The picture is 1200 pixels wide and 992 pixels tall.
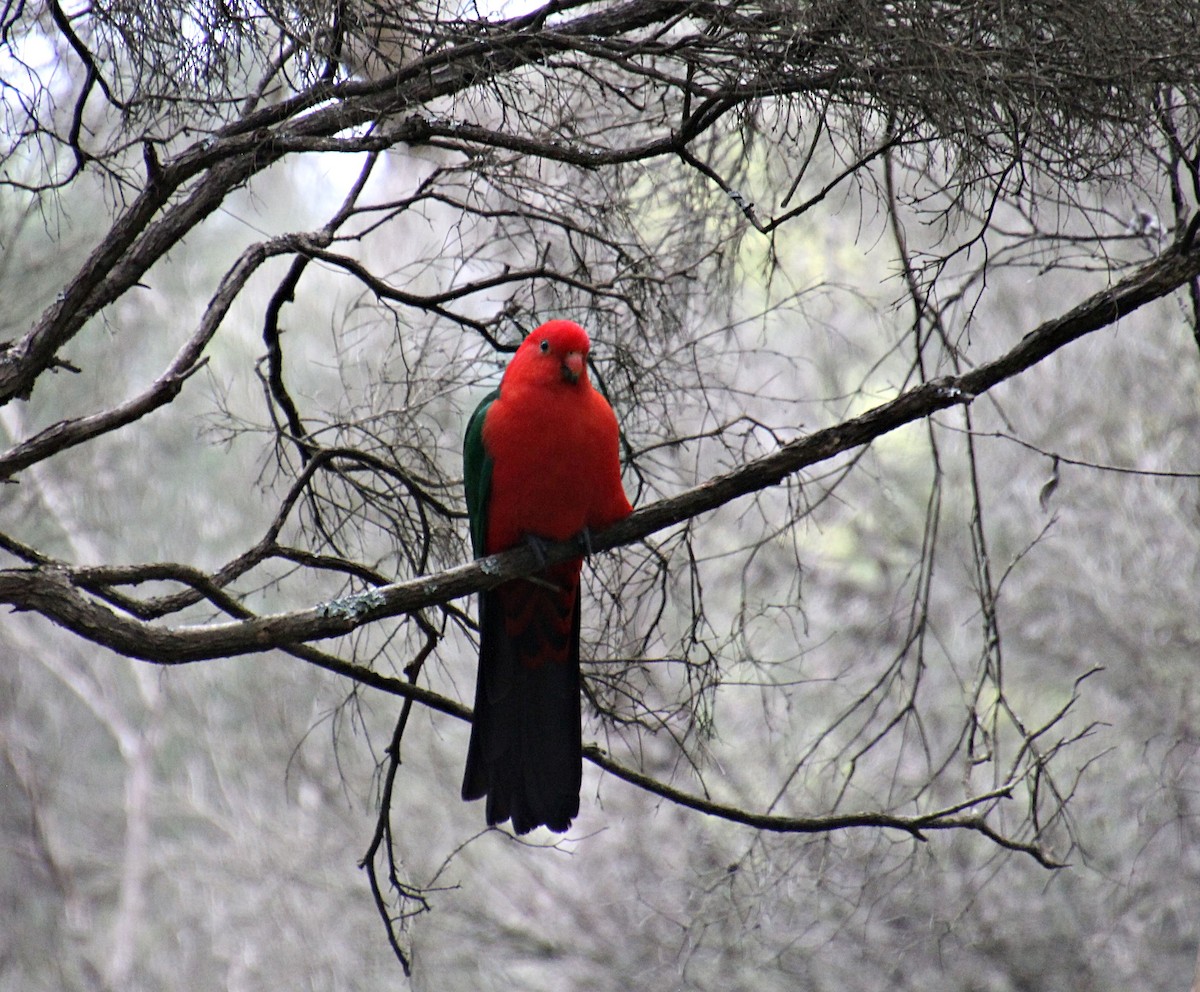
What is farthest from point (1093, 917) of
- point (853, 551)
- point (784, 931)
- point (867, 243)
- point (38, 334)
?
point (38, 334)

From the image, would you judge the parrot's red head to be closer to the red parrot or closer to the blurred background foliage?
the red parrot

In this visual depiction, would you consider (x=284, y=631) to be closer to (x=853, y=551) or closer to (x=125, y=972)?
(x=853, y=551)

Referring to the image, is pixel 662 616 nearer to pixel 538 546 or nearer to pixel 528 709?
pixel 528 709

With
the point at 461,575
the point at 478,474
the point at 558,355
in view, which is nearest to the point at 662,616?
the point at 478,474

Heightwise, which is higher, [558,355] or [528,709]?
[558,355]

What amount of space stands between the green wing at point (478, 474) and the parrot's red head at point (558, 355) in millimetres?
186

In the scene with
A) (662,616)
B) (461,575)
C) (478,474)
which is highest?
(662,616)

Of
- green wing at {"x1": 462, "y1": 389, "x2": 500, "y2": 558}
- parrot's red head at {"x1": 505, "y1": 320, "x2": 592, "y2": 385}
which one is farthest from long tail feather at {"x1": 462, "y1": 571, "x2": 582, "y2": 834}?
parrot's red head at {"x1": 505, "y1": 320, "x2": 592, "y2": 385}

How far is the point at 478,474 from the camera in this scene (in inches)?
105

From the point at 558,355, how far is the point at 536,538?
1.30ft

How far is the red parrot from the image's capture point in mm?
2496

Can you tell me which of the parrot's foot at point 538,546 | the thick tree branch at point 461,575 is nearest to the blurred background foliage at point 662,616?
the parrot's foot at point 538,546

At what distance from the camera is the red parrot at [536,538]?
2.50m

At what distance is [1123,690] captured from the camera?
15.6 ft
